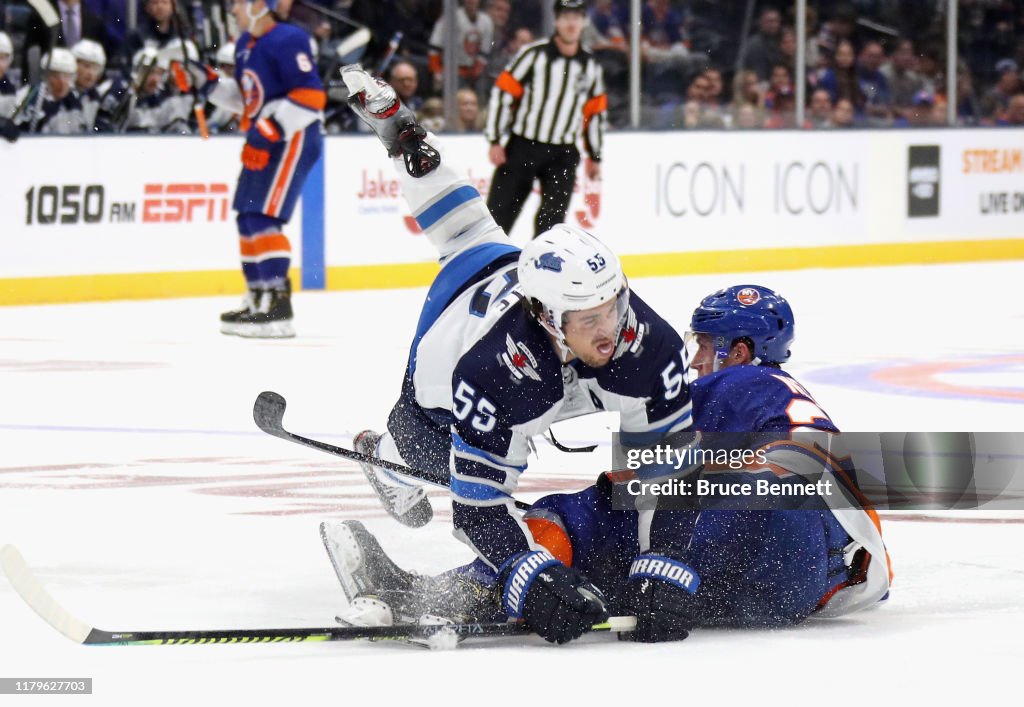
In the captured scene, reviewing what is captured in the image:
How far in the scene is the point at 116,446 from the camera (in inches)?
216

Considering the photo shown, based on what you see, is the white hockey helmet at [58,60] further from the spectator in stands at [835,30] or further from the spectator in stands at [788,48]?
the spectator in stands at [835,30]

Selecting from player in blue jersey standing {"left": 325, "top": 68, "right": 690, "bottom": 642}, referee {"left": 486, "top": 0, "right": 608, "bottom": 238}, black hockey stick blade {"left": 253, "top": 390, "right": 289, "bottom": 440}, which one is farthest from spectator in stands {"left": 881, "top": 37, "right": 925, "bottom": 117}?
player in blue jersey standing {"left": 325, "top": 68, "right": 690, "bottom": 642}

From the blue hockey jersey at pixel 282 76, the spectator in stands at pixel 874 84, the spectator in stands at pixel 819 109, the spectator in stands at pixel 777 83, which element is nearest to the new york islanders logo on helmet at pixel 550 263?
the blue hockey jersey at pixel 282 76

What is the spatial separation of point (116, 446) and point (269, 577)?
189cm

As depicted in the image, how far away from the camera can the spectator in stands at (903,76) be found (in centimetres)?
1418

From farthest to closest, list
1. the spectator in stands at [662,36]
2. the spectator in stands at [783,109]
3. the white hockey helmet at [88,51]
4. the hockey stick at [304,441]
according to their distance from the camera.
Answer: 1. the spectator in stands at [783,109]
2. the spectator in stands at [662,36]
3. the white hockey helmet at [88,51]
4. the hockey stick at [304,441]

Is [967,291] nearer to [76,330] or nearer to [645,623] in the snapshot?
[76,330]

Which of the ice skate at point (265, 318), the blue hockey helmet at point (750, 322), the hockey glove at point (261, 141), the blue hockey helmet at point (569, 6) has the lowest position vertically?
the ice skate at point (265, 318)

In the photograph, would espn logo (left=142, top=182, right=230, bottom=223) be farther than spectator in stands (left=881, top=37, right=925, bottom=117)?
No

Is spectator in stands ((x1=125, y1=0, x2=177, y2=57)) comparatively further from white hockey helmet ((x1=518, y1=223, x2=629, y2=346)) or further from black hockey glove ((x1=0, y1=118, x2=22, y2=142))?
white hockey helmet ((x1=518, y1=223, x2=629, y2=346))

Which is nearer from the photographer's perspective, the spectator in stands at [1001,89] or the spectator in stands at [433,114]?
the spectator in stands at [433,114]

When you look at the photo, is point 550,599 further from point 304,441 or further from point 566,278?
point 304,441

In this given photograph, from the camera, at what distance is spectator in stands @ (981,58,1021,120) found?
14.5m

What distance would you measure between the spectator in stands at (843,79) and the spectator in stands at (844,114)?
3cm
